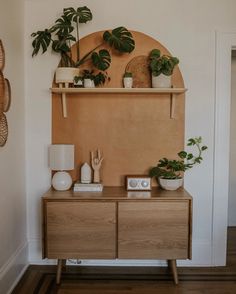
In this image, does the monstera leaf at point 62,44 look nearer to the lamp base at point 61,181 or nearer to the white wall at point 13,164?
the white wall at point 13,164

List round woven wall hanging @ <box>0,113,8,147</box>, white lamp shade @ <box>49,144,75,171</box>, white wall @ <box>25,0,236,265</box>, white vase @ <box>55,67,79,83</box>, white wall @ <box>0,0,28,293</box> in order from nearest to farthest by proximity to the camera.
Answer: round woven wall hanging @ <box>0,113,8,147</box>, white wall @ <box>0,0,28,293</box>, white lamp shade @ <box>49,144,75,171</box>, white vase @ <box>55,67,79,83</box>, white wall @ <box>25,0,236,265</box>

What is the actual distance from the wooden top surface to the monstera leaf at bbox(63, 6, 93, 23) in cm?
140

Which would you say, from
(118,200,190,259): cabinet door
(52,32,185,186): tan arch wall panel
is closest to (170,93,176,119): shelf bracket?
(52,32,185,186): tan arch wall panel

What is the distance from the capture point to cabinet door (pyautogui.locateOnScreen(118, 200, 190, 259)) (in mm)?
2389

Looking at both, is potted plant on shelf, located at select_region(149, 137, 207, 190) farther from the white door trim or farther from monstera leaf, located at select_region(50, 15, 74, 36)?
monstera leaf, located at select_region(50, 15, 74, 36)

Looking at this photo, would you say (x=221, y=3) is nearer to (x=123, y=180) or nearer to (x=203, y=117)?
(x=203, y=117)

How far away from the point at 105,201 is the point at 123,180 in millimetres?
459

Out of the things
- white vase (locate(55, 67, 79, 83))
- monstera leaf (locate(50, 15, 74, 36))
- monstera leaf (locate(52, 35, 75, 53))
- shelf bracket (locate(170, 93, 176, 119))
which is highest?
monstera leaf (locate(50, 15, 74, 36))

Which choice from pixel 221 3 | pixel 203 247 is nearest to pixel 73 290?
pixel 203 247

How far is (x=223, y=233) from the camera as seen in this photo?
2.83 metres

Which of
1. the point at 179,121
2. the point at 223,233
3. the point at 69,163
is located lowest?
the point at 223,233

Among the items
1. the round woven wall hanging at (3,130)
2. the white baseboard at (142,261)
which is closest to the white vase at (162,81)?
the round woven wall hanging at (3,130)

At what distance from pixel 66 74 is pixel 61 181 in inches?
34.3

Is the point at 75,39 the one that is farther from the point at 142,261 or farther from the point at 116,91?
the point at 142,261
